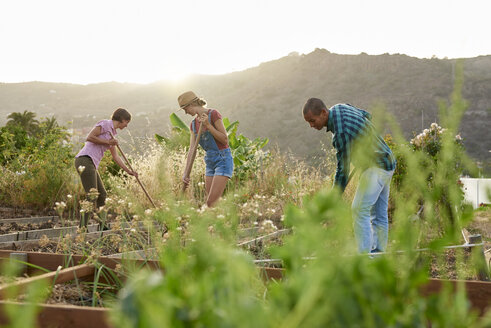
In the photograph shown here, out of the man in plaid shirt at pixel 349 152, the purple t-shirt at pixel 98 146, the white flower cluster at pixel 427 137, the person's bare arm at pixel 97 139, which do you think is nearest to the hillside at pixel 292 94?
the white flower cluster at pixel 427 137

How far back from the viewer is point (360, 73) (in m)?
56.0

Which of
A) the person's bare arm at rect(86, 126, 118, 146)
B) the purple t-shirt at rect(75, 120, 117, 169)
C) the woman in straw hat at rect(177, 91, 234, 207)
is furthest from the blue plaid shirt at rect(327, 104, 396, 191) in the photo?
the purple t-shirt at rect(75, 120, 117, 169)

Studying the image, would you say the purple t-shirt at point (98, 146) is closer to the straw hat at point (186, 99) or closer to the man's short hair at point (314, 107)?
the straw hat at point (186, 99)

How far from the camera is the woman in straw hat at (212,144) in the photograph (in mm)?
5457

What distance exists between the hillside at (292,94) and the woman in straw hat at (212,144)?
31.4 meters

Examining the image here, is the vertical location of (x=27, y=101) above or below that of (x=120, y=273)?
above

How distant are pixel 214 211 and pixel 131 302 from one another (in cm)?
226

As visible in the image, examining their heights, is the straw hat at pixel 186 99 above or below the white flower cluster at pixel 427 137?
above

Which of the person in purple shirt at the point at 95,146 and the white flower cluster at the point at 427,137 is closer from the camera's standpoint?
the person in purple shirt at the point at 95,146

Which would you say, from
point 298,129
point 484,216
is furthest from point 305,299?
point 298,129

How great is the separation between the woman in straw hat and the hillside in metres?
31.4

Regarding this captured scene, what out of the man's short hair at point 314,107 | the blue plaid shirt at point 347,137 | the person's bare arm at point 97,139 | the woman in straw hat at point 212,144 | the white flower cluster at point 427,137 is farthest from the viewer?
the white flower cluster at point 427,137

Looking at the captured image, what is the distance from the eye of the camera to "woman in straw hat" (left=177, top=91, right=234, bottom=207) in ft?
17.9

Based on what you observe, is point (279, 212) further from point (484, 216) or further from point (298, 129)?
point (298, 129)
